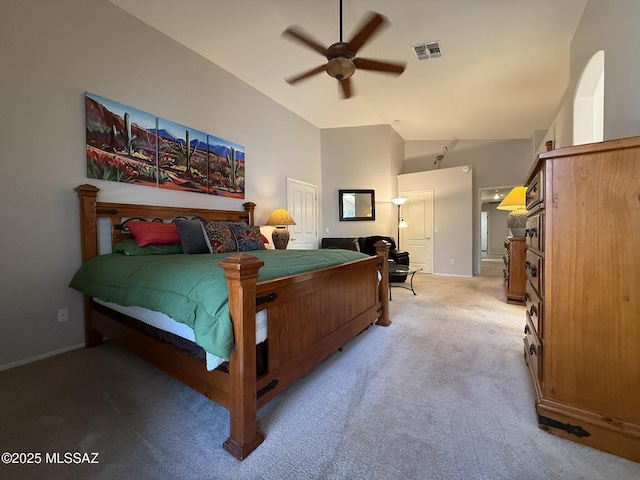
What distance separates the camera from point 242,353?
1167 mm

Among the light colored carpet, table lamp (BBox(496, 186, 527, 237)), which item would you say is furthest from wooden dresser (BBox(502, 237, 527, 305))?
the light colored carpet

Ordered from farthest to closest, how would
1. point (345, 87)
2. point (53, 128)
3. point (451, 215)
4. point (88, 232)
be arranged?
point (451, 215) → point (345, 87) → point (88, 232) → point (53, 128)

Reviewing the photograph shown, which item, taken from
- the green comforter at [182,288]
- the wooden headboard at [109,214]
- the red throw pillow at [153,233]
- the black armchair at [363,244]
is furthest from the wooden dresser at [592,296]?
the black armchair at [363,244]

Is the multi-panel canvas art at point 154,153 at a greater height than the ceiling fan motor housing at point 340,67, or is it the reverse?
the ceiling fan motor housing at point 340,67

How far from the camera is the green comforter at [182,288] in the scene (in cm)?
115

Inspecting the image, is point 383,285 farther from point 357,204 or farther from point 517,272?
point 357,204

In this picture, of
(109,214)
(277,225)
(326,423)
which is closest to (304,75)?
(277,225)

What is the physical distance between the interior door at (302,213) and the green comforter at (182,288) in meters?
3.11

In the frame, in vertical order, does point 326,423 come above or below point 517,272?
below

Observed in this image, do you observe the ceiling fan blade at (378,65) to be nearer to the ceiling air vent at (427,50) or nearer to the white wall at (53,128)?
the ceiling air vent at (427,50)

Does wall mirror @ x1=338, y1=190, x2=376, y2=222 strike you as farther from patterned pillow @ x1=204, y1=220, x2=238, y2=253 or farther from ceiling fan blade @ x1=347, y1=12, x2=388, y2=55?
ceiling fan blade @ x1=347, y1=12, x2=388, y2=55

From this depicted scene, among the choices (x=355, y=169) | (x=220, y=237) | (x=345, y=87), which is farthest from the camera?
(x=355, y=169)

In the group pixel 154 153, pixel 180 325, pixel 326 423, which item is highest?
pixel 154 153

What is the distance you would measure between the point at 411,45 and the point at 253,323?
367 centimetres
